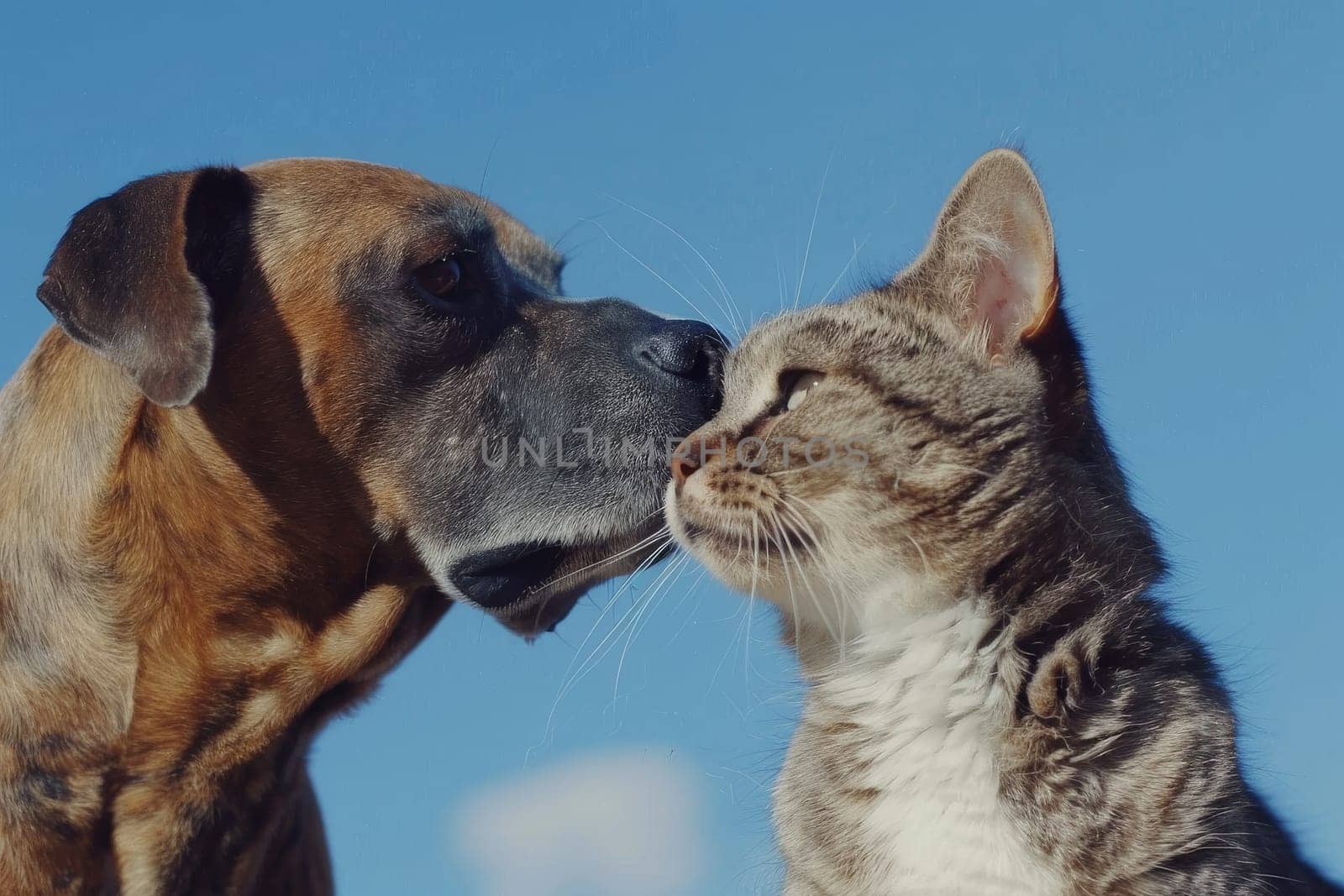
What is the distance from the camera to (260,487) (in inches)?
129

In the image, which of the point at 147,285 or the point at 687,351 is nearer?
the point at 147,285

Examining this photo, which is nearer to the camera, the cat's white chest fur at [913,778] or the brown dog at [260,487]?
the cat's white chest fur at [913,778]

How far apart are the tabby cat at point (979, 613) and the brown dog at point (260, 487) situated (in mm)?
574

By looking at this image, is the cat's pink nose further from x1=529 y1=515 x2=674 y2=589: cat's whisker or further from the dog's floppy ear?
the dog's floppy ear

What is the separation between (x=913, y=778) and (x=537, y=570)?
1.30m

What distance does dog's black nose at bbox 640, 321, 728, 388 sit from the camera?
350cm

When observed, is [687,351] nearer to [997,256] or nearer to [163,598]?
[997,256]

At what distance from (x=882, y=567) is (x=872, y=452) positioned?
265 millimetres

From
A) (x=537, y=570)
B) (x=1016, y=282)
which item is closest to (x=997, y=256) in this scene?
(x=1016, y=282)

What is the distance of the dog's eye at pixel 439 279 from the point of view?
11.4 ft

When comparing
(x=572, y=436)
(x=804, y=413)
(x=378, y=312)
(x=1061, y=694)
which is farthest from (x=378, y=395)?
(x=1061, y=694)

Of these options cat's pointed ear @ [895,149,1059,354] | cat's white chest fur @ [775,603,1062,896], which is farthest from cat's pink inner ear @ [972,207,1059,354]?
cat's white chest fur @ [775,603,1062,896]

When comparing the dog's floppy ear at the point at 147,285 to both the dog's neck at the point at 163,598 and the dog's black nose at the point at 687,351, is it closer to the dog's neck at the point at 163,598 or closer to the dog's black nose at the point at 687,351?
the dog's neck at the point at 163,598

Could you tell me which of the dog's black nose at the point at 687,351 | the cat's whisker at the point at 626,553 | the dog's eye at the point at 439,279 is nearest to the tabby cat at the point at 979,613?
the cat's whisker at the point at 626,553
